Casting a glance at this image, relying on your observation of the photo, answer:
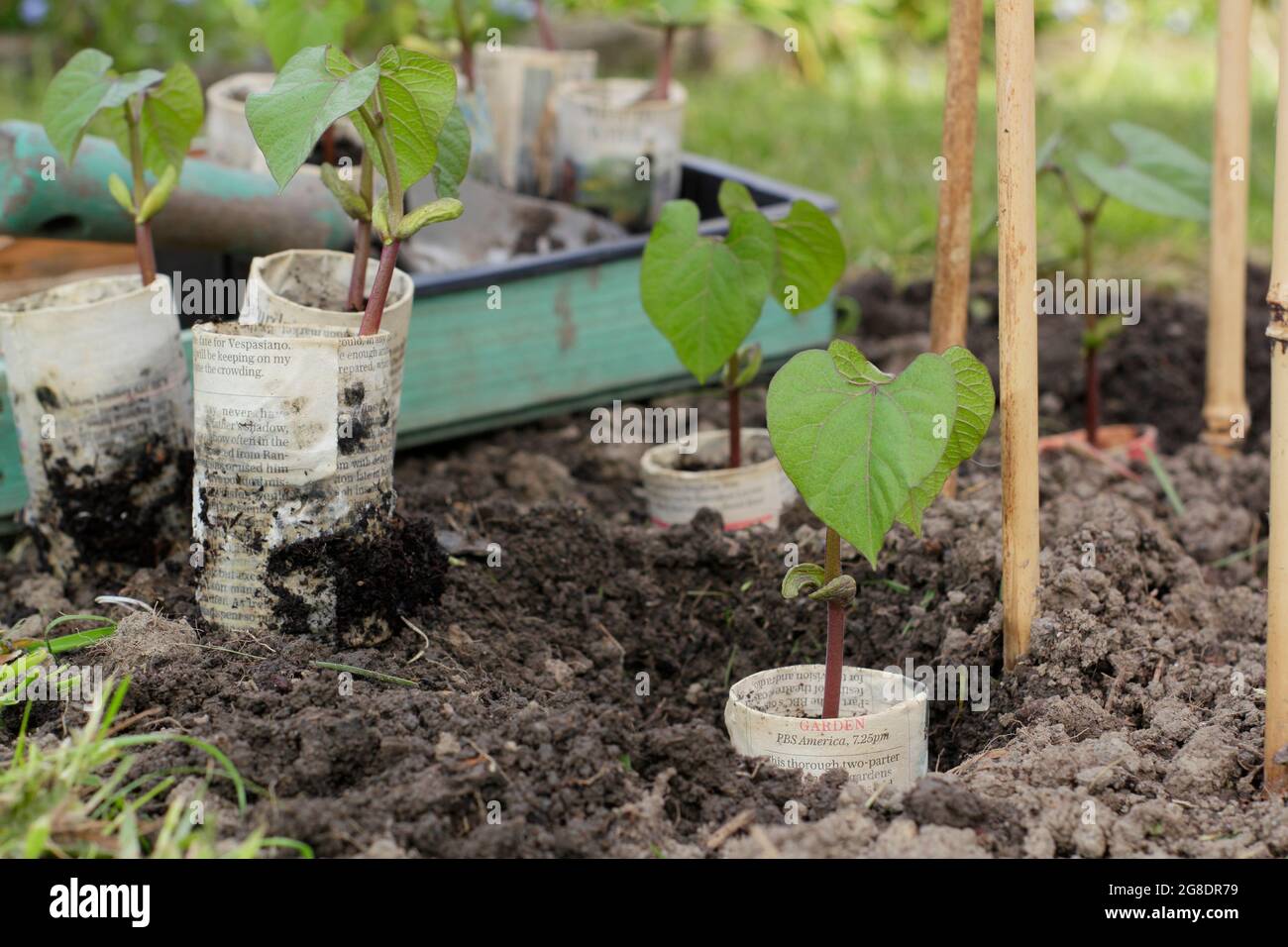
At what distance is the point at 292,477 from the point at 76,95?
23.3 inches

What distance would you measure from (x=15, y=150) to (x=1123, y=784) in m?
1.67

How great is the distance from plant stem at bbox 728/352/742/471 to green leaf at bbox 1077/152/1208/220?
69cm

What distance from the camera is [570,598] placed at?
1.81 m

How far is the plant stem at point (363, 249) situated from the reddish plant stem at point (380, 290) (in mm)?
108

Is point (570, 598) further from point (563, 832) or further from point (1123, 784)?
point (1123, 784)

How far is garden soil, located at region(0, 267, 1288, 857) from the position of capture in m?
1.31

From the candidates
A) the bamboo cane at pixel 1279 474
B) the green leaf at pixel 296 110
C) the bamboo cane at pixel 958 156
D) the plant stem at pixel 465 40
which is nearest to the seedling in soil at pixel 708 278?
the bamboo cane at pixel 958 156

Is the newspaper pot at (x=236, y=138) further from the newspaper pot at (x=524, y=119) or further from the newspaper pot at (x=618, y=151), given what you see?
the newspaper pot at (x=618, y=151)

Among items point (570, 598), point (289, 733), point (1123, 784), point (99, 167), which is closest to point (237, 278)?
point (99, 167)

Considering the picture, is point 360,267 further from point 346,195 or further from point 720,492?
point 720,492

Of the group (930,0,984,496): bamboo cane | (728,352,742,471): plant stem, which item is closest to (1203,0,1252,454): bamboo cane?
(930,0,984,496): bamboo cane

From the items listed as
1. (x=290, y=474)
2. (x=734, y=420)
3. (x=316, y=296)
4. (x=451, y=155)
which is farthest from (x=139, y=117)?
(x=734, y=420)

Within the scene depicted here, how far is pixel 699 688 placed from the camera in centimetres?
174

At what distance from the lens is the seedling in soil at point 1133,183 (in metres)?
2.23
